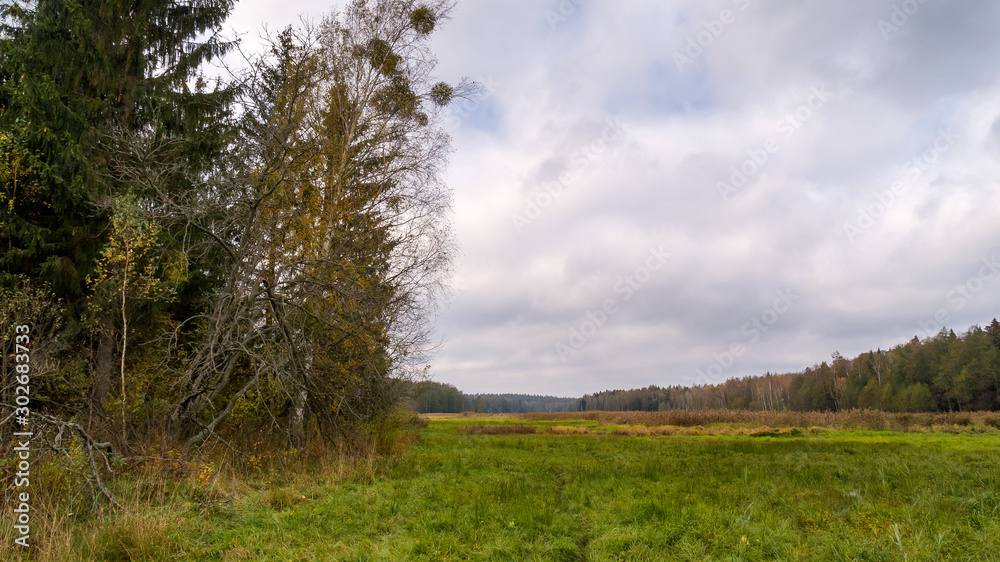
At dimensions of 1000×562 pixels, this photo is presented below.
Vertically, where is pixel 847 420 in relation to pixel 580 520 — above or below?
below

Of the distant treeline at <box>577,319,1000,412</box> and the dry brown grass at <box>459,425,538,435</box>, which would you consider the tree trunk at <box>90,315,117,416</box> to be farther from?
the distant treeline at <box>577,319,1000,412</box>

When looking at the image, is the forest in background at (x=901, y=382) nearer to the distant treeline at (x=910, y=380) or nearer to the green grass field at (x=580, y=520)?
the distant treeline at (x=910, y=380)

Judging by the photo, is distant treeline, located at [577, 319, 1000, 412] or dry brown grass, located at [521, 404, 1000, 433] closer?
dry brown grass, located at [521, 404, 1000, 433]

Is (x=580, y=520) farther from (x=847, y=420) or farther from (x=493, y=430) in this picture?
(x=847, y=420)

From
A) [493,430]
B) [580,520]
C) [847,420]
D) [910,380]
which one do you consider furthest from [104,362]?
[910,380]

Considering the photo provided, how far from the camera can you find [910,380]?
6581 centimetres

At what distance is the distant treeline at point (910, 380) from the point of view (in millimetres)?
56531

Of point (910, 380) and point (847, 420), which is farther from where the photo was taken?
point (910, 380)

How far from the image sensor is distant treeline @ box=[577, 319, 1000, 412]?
5653 cm

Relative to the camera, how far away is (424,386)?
15.8 m

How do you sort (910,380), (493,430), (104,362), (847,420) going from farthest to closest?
(910,380) → (847,420) → (493,430) → (104,362)

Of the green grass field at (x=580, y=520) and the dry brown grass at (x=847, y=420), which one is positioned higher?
the green grass field at (x=580, y=520)

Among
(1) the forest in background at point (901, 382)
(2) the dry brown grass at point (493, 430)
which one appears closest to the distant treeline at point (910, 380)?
(1) the forest in background at point (901, 382)

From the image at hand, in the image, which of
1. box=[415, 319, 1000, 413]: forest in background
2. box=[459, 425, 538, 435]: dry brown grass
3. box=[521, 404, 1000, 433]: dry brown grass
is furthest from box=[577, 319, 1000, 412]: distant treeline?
box=[459, 425, 538, 435]: dry brown grass
